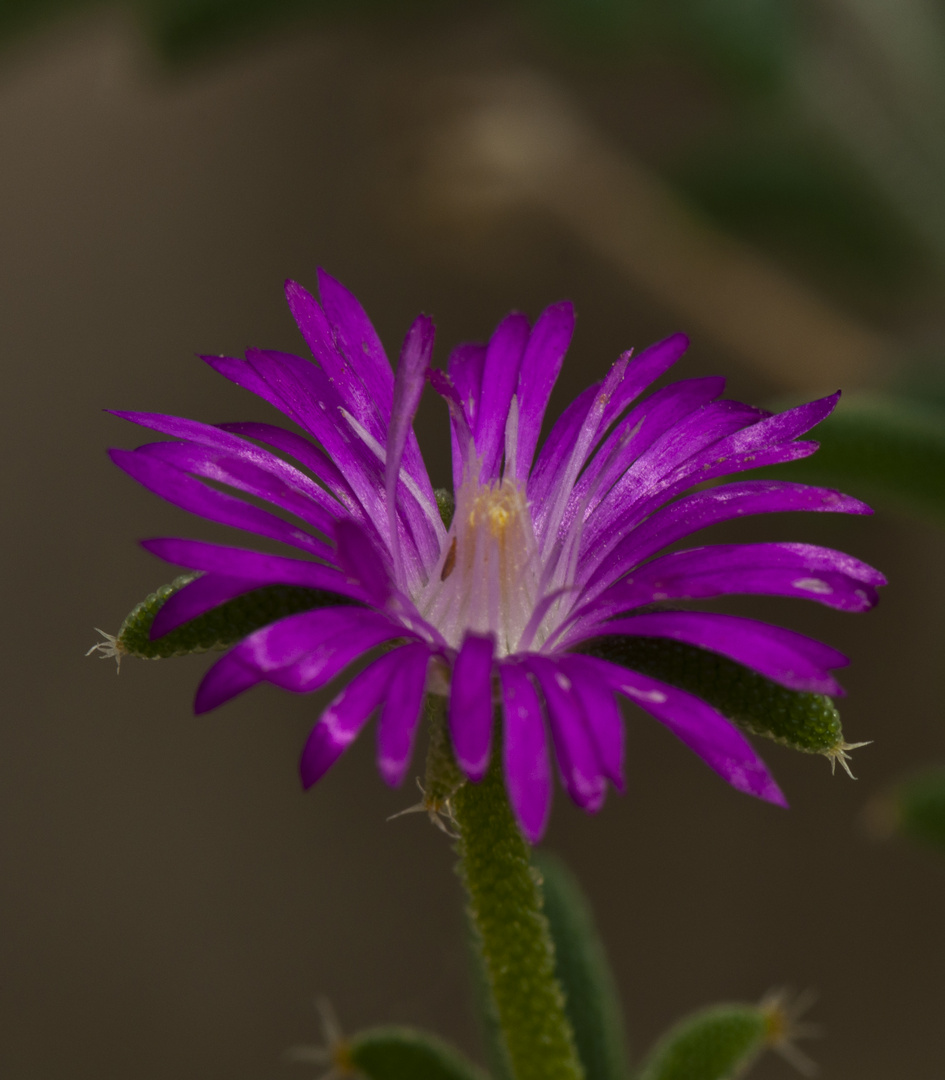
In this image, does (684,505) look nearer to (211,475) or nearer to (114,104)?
(211,475)

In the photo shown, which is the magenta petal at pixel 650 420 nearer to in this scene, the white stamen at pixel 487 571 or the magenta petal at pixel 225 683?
the white stamen at pixel 487 571

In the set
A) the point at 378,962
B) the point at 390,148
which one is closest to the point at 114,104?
the point at 390,148

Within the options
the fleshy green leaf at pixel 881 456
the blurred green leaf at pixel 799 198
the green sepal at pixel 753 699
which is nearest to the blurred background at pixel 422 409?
the blurred green leaf at pixel 799 198

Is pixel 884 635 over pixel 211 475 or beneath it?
→ beneath

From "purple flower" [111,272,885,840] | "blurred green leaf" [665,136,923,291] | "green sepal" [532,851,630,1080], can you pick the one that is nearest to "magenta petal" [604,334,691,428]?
"purple flower" [111,272,885,840]

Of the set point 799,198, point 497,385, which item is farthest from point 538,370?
point 799,198

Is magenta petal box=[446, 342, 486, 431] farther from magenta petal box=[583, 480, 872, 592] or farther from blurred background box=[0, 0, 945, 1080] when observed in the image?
blurred background box=[0, 0, 945, 1080]
